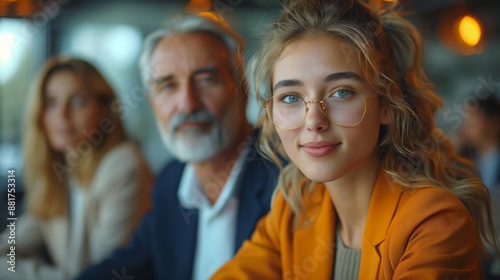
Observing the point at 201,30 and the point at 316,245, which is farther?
the point at 201,30

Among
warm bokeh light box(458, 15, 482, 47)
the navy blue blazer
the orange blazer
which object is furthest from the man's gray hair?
warm bokeh light box(458, 15, 482, 47)

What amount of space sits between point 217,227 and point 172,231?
139mm

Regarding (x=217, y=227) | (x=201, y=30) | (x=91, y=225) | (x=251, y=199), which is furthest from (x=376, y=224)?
(x=91, y=225)

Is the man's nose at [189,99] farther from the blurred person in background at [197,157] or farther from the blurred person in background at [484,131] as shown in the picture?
the blurred person in background at [484,131]

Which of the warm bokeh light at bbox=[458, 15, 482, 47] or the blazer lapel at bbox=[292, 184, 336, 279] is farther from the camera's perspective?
the warm bokeh light at bbox=[458, 15, 482, 47]

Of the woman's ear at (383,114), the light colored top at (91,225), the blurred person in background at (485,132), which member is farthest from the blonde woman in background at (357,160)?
the blurred person in background at (485,132)

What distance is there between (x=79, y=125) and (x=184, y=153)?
579 mm

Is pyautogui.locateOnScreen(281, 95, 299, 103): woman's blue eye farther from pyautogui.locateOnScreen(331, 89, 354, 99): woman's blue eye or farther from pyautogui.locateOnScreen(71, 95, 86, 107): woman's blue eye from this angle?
pyautogui.locateOnScreen(71, 95, 86, 107): woman's blue eye

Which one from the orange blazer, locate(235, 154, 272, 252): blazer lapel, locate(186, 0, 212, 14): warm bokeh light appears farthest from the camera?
locate(186, 0, 212, 14): warm bokeh light

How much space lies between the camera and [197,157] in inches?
58.9

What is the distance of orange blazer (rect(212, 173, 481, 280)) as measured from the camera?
0.87m

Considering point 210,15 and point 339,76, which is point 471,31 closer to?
point 210,15

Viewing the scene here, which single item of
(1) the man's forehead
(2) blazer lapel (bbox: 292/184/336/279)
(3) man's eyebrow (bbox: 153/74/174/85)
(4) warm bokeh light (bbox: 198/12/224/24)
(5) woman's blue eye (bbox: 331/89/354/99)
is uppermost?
(4) warm bokeh light (bbox: 198/12/224/24)

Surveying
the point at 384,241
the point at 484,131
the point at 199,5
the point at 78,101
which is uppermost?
the point at 199,5
